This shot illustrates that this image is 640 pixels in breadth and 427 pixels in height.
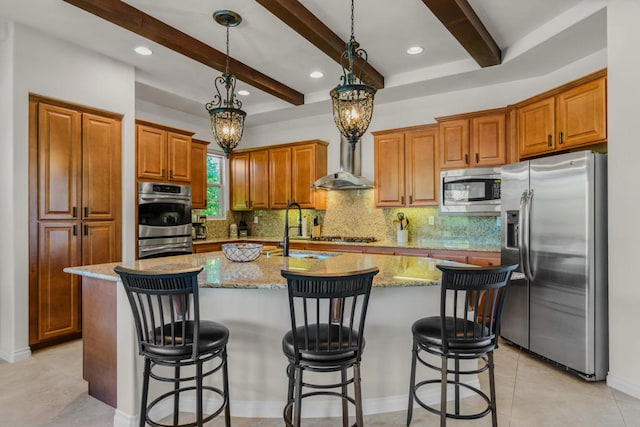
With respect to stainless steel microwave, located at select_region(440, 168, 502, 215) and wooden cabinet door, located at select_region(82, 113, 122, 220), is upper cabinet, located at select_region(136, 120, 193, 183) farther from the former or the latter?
stainless steel microwave, located at select_region(440, 168, 502, 215)

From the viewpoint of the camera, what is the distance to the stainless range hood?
5121mm

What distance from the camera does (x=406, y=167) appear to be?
498 cm

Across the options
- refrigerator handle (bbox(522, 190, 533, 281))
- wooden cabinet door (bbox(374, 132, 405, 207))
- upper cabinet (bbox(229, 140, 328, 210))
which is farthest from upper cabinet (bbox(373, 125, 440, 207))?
refrigerator handle (bbox(522, 190, 533, 281))

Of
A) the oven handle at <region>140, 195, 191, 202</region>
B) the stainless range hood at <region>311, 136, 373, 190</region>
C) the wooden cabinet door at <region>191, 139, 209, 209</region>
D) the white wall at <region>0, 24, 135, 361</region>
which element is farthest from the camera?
the wooden cabinet door at <region>191, 139, 209, 209</region>

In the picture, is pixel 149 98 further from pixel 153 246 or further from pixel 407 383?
pixel 407 383

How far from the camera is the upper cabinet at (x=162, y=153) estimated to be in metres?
4.48

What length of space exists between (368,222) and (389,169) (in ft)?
2.86

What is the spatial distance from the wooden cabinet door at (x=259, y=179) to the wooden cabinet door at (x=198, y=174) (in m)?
0.88

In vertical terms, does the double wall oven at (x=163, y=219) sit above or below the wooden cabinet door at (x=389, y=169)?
below

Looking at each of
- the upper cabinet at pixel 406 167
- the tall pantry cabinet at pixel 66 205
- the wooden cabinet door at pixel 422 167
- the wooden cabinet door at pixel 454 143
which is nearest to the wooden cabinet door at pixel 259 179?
the upper cabinet at pixel 406 167

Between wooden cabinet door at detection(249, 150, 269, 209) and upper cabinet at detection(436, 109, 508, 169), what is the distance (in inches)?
108

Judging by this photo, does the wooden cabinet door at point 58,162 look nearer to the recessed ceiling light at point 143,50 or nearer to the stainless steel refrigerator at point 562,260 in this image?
the recessed ceiling light at point 143,50
